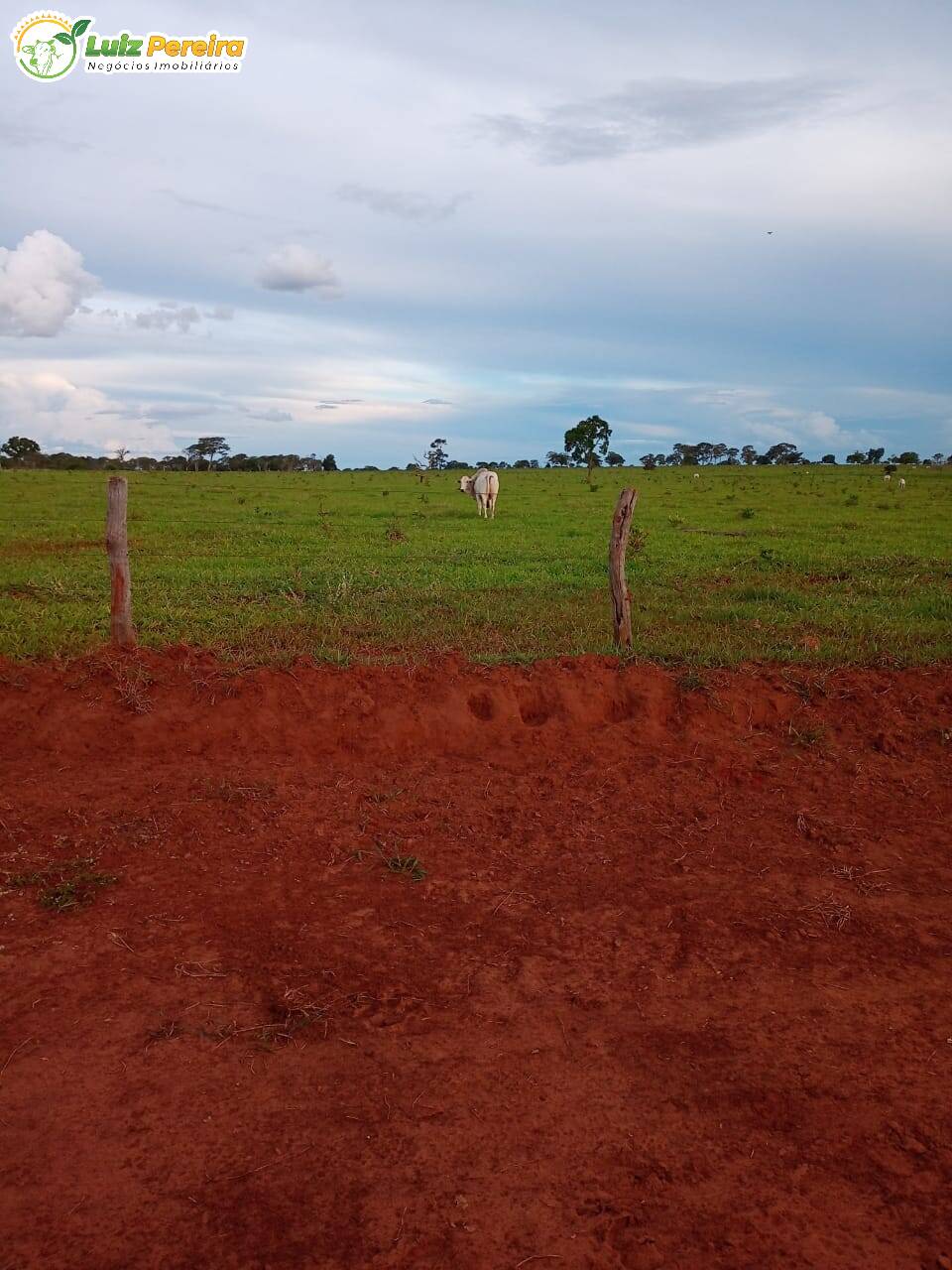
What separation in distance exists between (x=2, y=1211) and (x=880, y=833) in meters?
4.87

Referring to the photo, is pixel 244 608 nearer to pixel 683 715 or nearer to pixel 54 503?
pixel 683 715

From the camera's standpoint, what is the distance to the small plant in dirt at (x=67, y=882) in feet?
15.0

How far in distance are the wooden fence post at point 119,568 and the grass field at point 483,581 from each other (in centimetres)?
59

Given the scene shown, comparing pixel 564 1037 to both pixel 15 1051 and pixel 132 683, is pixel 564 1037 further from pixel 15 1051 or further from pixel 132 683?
pixel 132 683

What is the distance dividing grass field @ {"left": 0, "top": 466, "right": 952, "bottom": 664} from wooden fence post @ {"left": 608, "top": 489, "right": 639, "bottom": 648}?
0.21 metres

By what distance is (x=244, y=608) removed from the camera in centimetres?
971

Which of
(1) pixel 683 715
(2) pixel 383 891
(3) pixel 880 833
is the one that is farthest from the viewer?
(1) pixel 683 715

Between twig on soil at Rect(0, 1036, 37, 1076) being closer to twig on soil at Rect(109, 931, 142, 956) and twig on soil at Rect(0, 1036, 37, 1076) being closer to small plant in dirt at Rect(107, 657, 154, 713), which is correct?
twig on soil at Rect(109, 931, 142, 956)

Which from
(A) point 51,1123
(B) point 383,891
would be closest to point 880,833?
(B) point 383,891

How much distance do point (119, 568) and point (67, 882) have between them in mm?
3222

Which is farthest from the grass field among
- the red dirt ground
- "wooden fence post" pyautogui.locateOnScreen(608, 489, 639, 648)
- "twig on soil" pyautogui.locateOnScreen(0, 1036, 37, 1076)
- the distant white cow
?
"twig on soil" pyautogui.locateOnScreen(0, 1036, 37, 1076)

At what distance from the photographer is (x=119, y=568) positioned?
7.29m

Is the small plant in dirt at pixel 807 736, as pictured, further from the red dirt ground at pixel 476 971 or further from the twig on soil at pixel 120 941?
the twig on soil at pixel 120 941

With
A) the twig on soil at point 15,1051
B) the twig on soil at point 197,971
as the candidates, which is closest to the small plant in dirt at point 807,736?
the twig on soil at point 197,971
